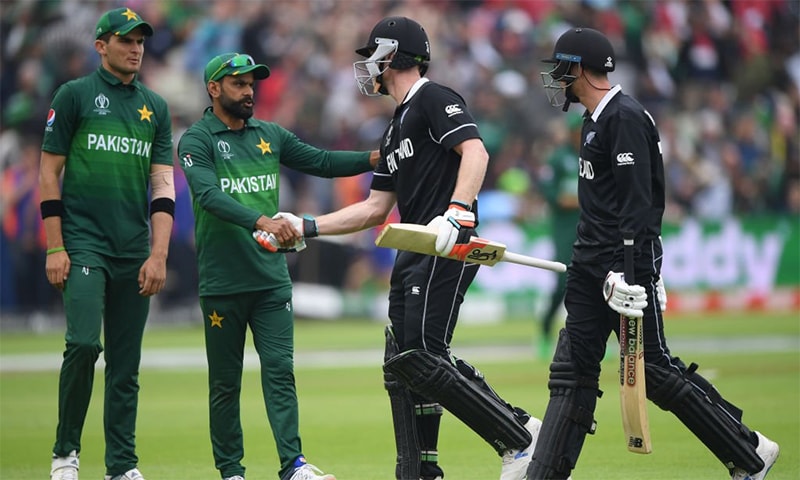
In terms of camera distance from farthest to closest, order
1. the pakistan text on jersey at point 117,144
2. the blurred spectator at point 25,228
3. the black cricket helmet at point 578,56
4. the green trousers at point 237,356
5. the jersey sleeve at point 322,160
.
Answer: the blurred spectator at point 25,228 < the jersey sleeve at point 322,160 < the pakistan text on jersey at point 117,144 < the green trousers at point 237,356 < the black cricket helmet at point 578,56

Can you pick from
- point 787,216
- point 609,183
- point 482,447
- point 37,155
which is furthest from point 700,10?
point 609,183

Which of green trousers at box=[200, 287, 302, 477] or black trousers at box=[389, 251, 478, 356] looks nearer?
black trousers at box=[389, 251, 478, 356]

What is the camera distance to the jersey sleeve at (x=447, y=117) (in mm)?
6750

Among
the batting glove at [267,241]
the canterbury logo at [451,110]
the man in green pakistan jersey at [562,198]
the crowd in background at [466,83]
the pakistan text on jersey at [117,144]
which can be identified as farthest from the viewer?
the crowd in background at [466,83]

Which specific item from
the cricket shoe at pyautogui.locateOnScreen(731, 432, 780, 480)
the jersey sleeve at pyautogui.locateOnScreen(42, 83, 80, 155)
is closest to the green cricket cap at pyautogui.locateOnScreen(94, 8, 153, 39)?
the jersey sleeve at pyautogui.locateOnScreen(42, 83, 80, 155)

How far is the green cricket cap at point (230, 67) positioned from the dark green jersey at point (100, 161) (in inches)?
24.6

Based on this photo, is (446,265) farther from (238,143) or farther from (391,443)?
(391,443)

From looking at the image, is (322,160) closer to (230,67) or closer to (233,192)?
(233,192)

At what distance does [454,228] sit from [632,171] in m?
0.96

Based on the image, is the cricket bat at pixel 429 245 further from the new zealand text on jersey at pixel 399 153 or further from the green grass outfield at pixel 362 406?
the green grass outfield at pixel 362 406

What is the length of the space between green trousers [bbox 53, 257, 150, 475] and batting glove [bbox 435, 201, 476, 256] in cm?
222

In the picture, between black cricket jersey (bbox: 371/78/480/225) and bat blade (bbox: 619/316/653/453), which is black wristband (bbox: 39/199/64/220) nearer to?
black cricket jersey (bbox: 371/78/480/225)

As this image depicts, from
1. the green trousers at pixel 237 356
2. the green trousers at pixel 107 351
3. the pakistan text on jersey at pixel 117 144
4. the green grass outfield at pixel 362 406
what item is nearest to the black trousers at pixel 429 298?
the green trousers at pixel 237 356

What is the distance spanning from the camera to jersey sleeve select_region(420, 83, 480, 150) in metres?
6.75
